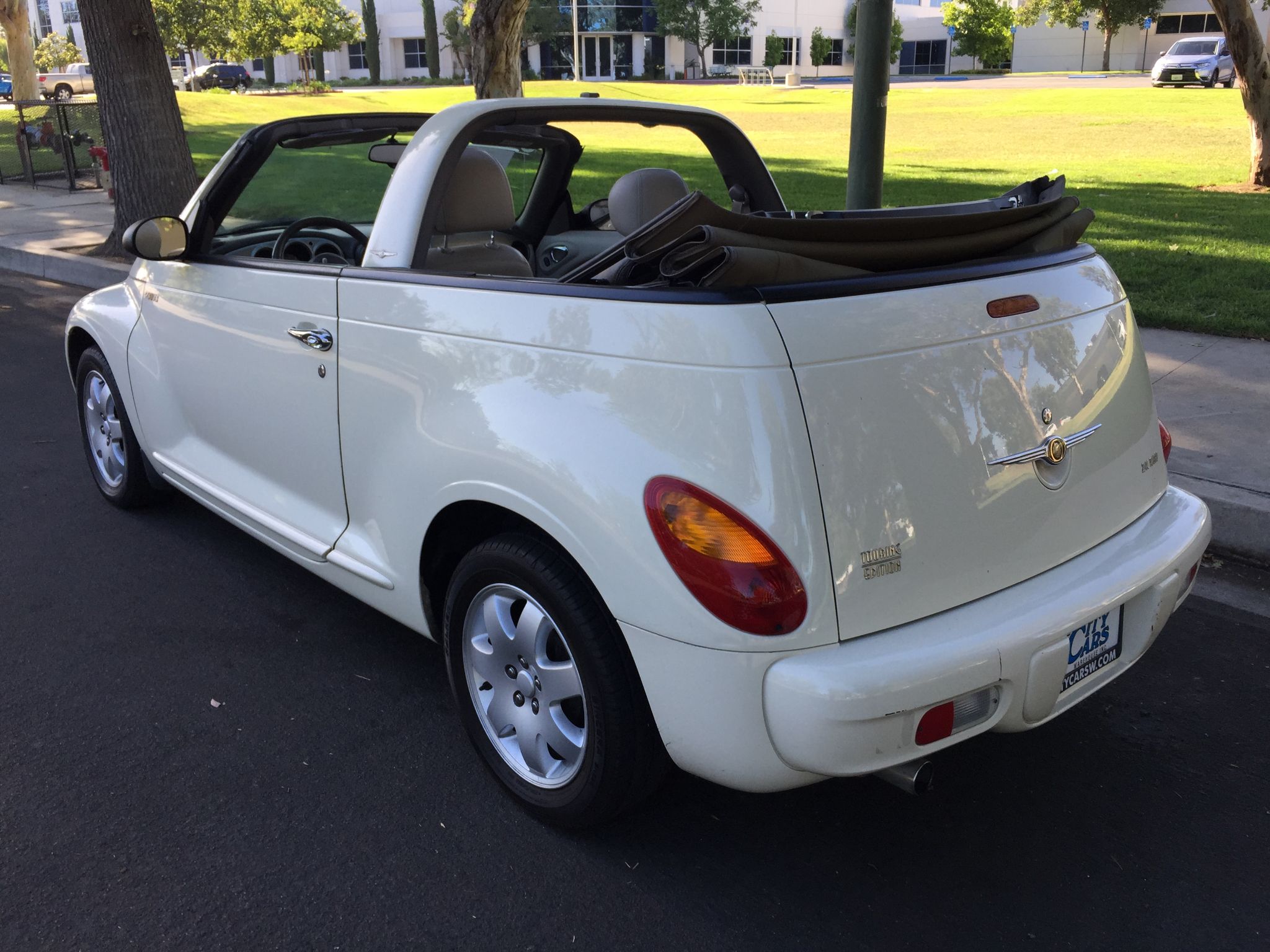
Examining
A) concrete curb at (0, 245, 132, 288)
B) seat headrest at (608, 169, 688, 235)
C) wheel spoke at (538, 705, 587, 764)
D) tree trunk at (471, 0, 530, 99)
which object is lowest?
concrete curb at (0, 245, 132, 288)

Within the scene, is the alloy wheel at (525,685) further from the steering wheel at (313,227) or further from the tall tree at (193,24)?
the tall tree at (193,24)

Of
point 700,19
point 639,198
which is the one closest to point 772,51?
point 700,19

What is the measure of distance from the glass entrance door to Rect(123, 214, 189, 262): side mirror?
227ft

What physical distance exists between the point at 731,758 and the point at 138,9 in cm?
1036

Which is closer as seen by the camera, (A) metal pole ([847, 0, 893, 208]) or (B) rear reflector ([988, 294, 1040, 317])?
(B) rear reflector ([988, 294, 1040, 317])

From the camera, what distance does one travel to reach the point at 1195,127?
2283 centimetres

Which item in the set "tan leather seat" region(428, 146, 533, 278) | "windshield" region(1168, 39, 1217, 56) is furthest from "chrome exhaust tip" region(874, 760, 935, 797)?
"windshield" region(1168, 39, 1217, 56)

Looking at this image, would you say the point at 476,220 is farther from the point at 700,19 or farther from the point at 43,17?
the point at 43,17

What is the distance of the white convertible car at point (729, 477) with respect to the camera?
2152mm

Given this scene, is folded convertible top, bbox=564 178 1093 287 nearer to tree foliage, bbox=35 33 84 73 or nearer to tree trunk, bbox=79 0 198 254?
tree trunk, bbox=79 0 198 254

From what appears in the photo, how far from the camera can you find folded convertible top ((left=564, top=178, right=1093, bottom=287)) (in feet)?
7.51

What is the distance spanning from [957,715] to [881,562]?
368 millimetres

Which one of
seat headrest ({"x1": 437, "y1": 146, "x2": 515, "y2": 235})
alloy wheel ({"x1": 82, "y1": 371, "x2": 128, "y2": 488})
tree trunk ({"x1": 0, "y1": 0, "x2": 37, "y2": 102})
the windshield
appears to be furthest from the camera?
the windshield

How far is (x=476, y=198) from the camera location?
11.4 feet
